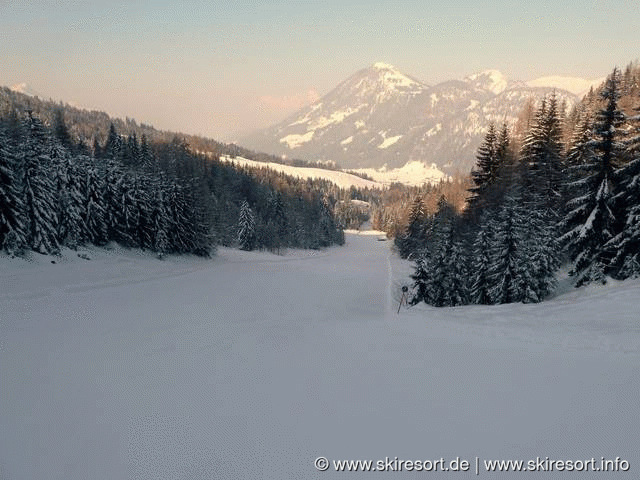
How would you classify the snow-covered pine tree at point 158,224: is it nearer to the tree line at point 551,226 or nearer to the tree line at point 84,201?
the tree line at point 84,201

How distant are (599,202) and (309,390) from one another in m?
22.3

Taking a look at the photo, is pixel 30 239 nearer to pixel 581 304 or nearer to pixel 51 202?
pixel 51 202

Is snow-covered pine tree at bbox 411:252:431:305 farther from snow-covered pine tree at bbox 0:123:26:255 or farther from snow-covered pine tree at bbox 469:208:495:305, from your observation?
snow-covered pine tree at bbox 0:123:26:255

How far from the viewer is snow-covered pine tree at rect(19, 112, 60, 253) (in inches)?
1312

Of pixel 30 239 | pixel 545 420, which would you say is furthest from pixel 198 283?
pixel 545 420

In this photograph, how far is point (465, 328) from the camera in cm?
1667

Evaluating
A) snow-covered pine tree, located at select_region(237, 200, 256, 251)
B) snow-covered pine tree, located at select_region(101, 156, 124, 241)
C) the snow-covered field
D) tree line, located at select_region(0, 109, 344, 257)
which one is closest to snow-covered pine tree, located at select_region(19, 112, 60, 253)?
tree line, located at select_region(0, 109, 344, 257)

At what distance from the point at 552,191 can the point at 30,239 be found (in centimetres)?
4811

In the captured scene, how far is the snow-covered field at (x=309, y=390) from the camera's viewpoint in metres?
6.95

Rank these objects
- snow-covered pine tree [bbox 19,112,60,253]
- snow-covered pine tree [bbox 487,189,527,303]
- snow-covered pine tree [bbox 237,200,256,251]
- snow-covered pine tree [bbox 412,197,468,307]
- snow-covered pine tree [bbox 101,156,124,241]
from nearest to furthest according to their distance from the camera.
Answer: snow-covered pine tree [bbox 487,189,527,303]
snow-covered pine tree [bbox 412,197,468,307]
snow-covered pine tree [bbox 19,112,60,253]
snow-covered pine tree [bbox 101,156,124,241]
snow-covered pine tree [bbox 237,200,256,251]

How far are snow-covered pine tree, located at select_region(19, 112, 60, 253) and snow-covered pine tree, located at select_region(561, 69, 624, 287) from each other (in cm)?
4231

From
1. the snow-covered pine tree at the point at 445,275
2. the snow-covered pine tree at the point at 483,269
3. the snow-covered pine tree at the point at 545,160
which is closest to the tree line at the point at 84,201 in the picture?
the snow-covered pine tree at the point at 445,275

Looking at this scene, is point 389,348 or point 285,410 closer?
point 285,410

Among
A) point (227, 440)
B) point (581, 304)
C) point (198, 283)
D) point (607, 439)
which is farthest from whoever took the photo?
point (198, 283)
